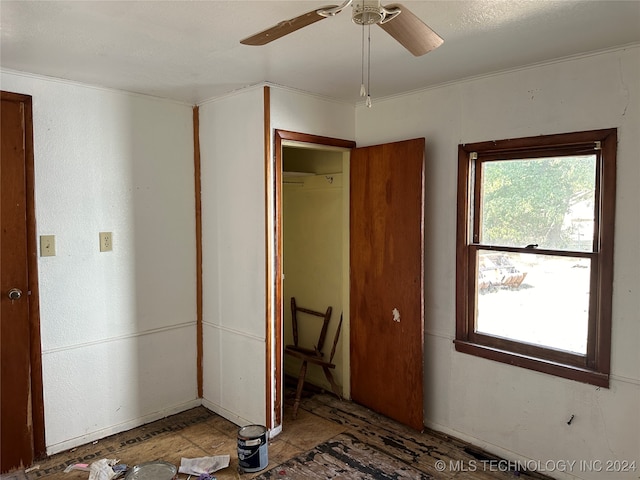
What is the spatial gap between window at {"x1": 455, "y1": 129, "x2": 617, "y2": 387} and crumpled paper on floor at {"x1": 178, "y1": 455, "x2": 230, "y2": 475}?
1638 mm

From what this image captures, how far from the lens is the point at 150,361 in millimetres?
3262

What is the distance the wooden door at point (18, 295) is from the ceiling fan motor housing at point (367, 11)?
7.26 ft

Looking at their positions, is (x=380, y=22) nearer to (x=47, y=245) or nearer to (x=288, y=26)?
(x=288, y=26)

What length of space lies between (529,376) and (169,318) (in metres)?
2.45

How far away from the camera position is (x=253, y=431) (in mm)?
2732

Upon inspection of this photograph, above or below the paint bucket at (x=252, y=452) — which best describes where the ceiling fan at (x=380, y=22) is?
above

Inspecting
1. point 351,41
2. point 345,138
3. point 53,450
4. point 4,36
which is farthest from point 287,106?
point 53,450

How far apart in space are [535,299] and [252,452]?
1.87 metres

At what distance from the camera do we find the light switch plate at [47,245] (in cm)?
275

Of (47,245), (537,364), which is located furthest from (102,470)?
(537,364)

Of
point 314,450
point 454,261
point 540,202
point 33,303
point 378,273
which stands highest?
point 540,202

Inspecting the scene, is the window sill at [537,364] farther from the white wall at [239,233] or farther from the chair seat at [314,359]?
the white wall at [239,233]

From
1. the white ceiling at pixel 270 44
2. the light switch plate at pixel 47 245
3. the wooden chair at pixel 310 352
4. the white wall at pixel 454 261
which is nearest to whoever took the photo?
the white ceiling at pixel 270 44

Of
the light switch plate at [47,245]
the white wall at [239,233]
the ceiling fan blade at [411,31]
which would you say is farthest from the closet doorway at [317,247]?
the ceiling fan blade at [411,31]
